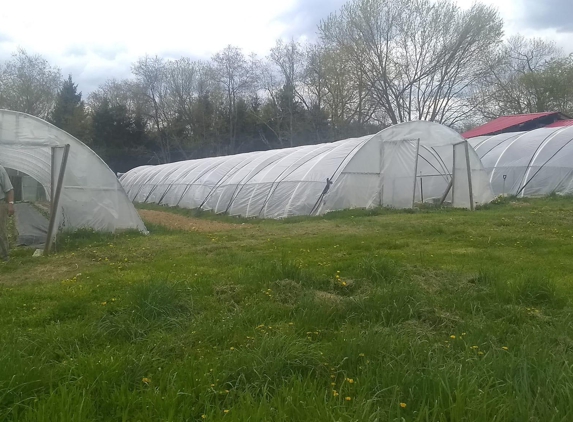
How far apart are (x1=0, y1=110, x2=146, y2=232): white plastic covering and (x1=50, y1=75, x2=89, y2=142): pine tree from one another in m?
32.1

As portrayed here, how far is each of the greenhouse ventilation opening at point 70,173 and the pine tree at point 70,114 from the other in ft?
105

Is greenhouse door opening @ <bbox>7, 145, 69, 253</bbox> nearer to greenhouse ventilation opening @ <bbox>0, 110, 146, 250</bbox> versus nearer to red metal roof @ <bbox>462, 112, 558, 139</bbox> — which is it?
greenhouse ventilation opening @ <bbox>0, 110, 146, 250</bbox>

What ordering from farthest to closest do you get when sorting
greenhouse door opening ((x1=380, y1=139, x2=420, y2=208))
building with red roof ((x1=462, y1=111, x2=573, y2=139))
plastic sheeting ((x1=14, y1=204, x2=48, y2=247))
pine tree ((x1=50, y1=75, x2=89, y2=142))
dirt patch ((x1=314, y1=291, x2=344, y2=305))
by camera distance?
1. pine tree ((x1=50, y1=75, x2=89, y2=142))
2. building with red roof ((x1=462, y1=111, x2=573, y2=139))
3. greenhouse door opening ((x1=380, y1=139, x2=420, y2=208))
4. plastic sheeting ((x1=14, y1=204, x2=48, y2=247))
5. dirt patch ((x1=314, y1=291, x2=344, y2=305))

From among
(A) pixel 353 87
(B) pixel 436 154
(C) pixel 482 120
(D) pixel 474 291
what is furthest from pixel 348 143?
(C) pixel 482 120

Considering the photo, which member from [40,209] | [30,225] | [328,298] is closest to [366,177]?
[40,209]

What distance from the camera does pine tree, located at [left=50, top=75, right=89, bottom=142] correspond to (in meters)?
41.6

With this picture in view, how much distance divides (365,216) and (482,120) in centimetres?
3301

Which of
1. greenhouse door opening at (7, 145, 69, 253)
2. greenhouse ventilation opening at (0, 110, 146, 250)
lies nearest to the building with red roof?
greenhouse ventilation opening at (0, 110, 146, 250)

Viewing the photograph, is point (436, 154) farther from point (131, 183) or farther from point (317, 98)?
point (317, 98)

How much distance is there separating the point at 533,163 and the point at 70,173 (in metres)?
15.7

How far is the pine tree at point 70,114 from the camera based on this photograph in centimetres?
4156

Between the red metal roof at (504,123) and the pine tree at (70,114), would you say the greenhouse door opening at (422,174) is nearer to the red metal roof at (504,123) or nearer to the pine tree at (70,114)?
the red metal roof at (504,123)

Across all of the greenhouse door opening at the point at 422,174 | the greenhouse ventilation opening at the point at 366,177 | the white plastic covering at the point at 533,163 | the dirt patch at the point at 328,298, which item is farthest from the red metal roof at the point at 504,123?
the dirt patch at the point at 328,298

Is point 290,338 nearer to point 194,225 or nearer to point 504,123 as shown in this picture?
point 194,225
